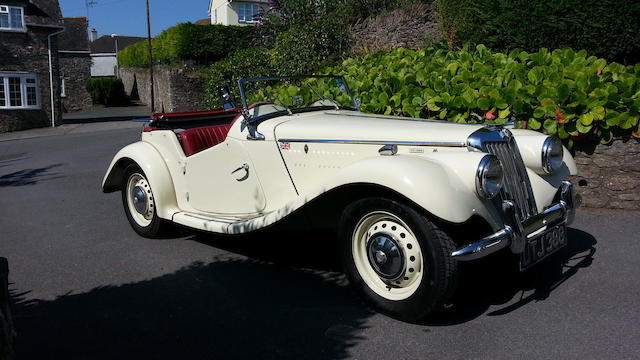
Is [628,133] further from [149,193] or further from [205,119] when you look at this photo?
[149,193]

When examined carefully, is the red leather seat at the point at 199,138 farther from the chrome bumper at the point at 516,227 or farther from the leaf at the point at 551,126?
the leaf at the point at 551,126

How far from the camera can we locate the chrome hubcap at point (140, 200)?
5.67 m

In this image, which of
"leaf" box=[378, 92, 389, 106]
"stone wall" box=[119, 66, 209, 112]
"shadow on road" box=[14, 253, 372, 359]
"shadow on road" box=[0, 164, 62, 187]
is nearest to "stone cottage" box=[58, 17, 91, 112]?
"stone wall" box=[119, 66, 209, 112]

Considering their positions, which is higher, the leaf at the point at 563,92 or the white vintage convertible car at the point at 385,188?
the leaf at the point at 563,92

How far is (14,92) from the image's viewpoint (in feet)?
79.0

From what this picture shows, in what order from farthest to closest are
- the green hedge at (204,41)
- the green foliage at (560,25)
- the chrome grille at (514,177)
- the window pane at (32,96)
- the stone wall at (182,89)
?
the green hedge at (204,41), the window pane at (32,96), the stone wall at (182,89), the green foliage at (560,25), the chrome grille at (514,177)

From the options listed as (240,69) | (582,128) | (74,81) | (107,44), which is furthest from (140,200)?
(107,44)

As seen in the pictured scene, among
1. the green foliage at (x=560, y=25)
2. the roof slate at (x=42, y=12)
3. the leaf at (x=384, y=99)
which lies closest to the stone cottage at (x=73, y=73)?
the roof slate at (x=42, y=12)

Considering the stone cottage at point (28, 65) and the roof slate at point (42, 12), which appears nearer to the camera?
the stone cottage at point (28, 65)

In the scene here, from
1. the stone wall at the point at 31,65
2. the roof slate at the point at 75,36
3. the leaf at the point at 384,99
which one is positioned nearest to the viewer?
the leaf at the point at 384,99

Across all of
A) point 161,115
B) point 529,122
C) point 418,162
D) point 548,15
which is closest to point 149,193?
point 161,115

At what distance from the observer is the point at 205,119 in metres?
5.99

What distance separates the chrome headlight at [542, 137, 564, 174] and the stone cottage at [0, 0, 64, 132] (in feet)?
78.7

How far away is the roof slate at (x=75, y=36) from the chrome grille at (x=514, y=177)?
37.6m
